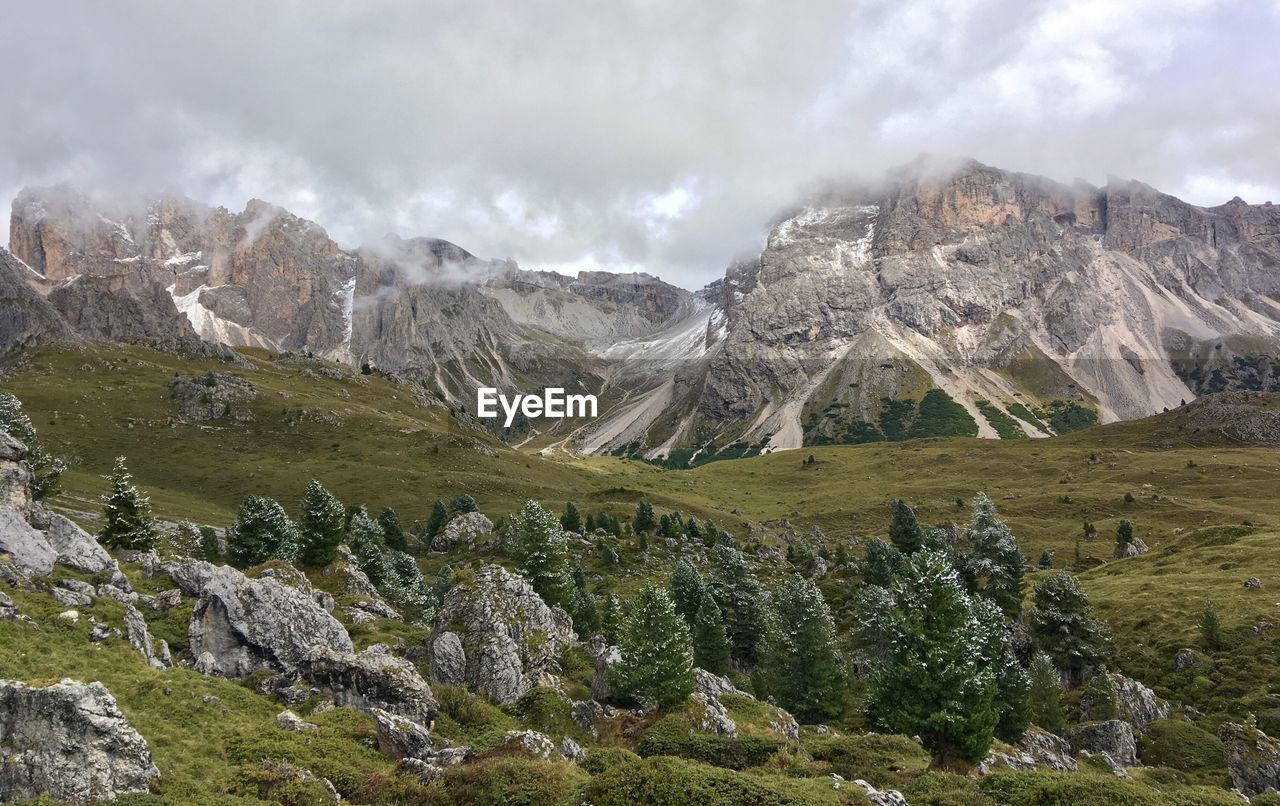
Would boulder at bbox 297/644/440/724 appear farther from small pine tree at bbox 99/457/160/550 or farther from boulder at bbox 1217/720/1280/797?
boulder at bbox 1217/720/1280/797

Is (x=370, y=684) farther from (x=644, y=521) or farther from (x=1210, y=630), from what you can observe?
(x=644, y=521)

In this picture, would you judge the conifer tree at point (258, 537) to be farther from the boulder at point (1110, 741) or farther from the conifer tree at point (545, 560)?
the boulder at point (1110, 741)

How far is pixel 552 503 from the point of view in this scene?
141750 mm

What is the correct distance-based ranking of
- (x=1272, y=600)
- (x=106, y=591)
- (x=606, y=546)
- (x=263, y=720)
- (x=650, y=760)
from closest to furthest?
(x=650, y=760) < (x=263, y=720) < (x=106, y=591) < (x=1272, y=600) < (x=606, y=546)

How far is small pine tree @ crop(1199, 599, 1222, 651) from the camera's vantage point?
2324 inches

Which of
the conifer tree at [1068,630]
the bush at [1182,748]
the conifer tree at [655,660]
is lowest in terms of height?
the bush at [1182,748]

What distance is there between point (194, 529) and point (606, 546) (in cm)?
5354

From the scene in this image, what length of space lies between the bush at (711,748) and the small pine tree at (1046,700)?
32400 millimetres

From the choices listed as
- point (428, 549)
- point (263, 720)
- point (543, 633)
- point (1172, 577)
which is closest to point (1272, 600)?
point (1172, 577)

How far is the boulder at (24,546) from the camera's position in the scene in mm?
32375

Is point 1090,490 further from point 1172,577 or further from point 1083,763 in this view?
point 1083,763

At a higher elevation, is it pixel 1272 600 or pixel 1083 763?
pixel 1272 600

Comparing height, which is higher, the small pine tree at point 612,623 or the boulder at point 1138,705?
the small pine tree at point 612,623

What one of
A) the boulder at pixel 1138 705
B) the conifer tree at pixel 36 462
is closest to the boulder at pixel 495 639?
the conifer tree at pixel 36 462
